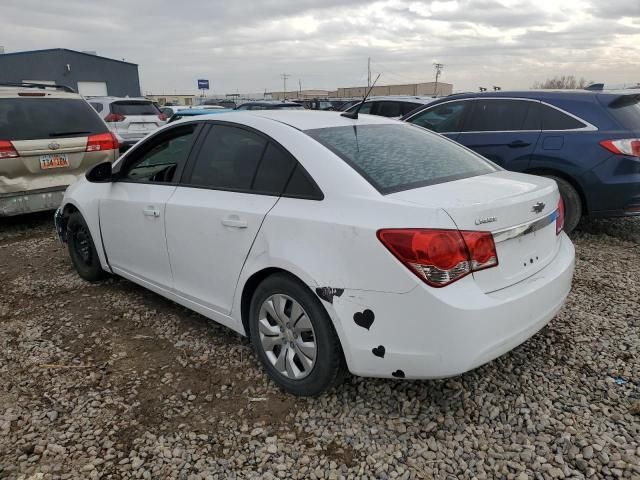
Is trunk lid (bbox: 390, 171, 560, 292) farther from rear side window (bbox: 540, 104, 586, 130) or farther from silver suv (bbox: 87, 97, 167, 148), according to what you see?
silver suv (bbox: 87, 97, 167, 148)

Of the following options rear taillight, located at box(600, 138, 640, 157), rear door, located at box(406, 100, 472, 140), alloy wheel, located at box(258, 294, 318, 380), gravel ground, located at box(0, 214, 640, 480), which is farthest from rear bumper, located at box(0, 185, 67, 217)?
rear taillight, located at box(600, 138, 640, 157)

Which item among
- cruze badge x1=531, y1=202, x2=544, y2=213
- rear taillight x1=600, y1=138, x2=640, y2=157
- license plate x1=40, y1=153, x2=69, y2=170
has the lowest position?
license plate x1=40, y1=153, x2=69, y2=170

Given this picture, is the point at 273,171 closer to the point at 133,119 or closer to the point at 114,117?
the point at 133,119

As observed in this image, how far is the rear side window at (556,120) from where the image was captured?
5242mm

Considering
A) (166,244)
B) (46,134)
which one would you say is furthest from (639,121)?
(46,134)

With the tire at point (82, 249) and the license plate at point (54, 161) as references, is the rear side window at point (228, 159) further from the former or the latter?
the license plate at point (54, 161)

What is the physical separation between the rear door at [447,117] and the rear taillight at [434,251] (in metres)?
4.39

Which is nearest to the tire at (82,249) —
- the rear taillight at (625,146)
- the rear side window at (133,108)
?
the rear taillight at (625,146)

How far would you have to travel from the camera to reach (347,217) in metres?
2.31

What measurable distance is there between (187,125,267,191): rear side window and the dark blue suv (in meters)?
3.72

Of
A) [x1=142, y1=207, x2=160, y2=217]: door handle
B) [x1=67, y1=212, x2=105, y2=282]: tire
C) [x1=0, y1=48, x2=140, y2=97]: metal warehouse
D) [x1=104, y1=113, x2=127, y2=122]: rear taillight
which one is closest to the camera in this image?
[x1=142, y1=207, x2=160, y2=217]: door handle

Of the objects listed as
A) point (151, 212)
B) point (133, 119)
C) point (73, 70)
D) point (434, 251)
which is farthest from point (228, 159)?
point (73, 70)

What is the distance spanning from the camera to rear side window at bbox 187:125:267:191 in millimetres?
2924

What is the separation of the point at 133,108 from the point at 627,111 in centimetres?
1055
